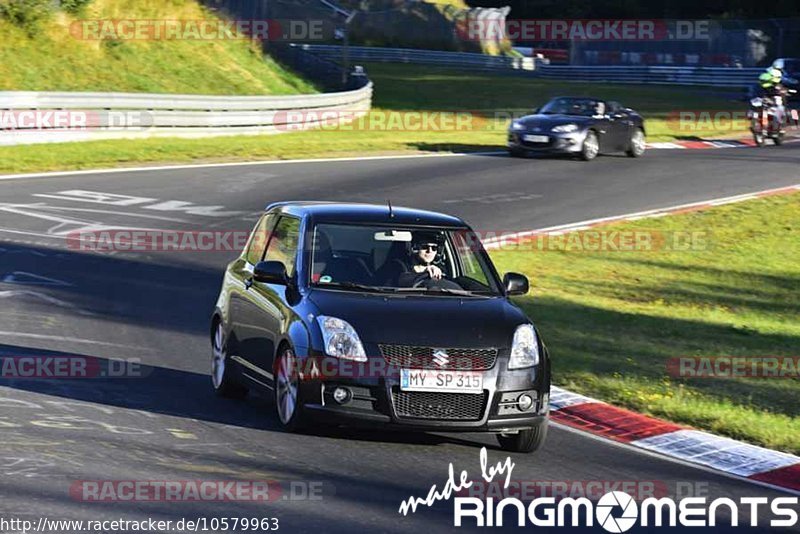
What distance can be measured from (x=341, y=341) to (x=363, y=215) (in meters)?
1.51

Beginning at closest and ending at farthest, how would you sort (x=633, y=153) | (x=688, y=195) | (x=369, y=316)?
(x=369, y=316) → (x=688, y=195) → (x=633, y=153)

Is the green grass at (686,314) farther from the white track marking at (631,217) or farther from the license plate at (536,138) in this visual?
the license plate at (536,138)

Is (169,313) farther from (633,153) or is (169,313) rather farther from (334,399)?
(633,153)

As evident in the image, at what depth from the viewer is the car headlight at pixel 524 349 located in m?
9.13

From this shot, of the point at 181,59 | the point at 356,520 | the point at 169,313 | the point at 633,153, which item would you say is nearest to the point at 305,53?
the point at 181,59

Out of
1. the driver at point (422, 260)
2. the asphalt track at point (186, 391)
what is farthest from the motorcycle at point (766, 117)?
the driver at point (422, 260)

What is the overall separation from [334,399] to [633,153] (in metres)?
24.0

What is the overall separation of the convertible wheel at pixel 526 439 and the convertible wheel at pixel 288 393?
1.37 metres

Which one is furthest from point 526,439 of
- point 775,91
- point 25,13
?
point 25,13

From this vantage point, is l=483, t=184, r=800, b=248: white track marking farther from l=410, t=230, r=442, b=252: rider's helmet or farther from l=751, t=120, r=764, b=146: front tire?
l=410, t=230, r=442, b=252: rider's helmet

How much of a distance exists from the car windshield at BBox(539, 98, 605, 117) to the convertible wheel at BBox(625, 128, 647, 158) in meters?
1.20

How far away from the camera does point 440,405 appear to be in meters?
8.87

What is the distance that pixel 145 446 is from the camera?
A: 28.0ft

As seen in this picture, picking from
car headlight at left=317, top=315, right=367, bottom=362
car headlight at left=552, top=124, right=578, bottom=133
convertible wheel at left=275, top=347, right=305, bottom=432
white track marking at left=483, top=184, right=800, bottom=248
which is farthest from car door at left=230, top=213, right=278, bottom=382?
car headlight at left=552, top=124, right=578, bottom=133
